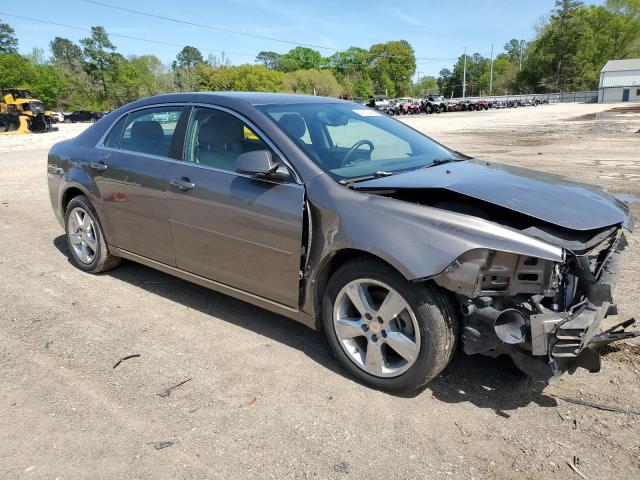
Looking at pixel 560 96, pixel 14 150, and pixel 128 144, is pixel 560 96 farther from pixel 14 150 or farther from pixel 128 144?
pixel 128 144

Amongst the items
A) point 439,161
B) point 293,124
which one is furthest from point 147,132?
point 439,161

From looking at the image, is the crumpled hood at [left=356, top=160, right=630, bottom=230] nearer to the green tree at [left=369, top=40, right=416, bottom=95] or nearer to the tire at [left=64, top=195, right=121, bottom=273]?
the tire at [left=64, top=195, right=121, bottom=273]

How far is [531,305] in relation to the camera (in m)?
2.62

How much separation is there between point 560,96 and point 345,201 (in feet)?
348

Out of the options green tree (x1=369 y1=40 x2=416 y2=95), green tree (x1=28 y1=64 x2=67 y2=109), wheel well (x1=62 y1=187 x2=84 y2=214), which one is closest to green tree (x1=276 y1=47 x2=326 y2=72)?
green tree (x1=369 y1=40 x2=416 y2=95)

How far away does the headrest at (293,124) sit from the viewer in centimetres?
354

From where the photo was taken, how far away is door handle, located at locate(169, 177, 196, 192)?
3789mm

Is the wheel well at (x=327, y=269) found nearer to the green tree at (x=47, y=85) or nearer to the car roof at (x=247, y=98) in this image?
the car roof at (x=247, y=98)

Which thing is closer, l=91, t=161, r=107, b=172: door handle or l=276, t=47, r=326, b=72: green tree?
l=91, t=161, r=107, b=172: door handle

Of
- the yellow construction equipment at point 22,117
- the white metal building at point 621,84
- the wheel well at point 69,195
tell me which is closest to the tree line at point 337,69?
the white metal building at point 621,84

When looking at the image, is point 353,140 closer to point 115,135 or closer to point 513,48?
point 115,135

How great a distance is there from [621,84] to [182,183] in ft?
332

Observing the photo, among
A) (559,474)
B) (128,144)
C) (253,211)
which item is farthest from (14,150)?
(559,474)

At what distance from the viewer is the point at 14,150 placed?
19.7 m
